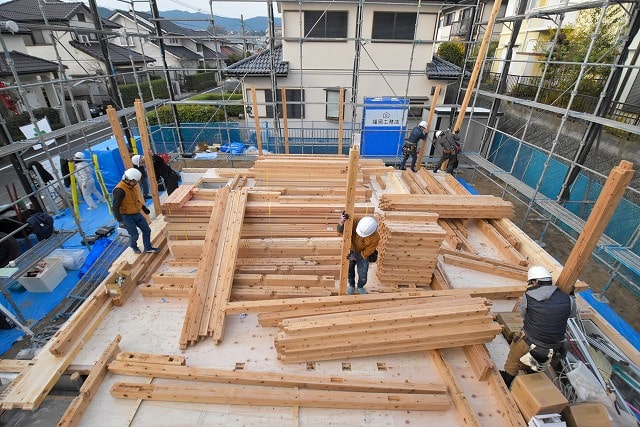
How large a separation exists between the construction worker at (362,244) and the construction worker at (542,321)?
238cm

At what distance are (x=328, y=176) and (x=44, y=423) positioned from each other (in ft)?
24.6

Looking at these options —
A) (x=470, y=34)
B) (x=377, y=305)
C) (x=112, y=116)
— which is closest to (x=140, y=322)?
(x=377, y=305)

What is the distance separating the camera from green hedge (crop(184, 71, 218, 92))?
36000 mm

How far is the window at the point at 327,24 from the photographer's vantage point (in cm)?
1415

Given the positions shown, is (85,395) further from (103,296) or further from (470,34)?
(470,34)

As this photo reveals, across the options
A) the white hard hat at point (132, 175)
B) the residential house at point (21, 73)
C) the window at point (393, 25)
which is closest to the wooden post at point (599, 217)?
the white hard hat at point (132, 175)

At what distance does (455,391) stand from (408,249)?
2403mm

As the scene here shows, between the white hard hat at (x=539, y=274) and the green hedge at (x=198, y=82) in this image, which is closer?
the white hard hat at (x=539, y=274)

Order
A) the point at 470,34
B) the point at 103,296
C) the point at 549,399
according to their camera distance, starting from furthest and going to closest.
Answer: the point at 470,34, the point at 103,296, the point at 549,399

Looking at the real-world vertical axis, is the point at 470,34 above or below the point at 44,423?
above

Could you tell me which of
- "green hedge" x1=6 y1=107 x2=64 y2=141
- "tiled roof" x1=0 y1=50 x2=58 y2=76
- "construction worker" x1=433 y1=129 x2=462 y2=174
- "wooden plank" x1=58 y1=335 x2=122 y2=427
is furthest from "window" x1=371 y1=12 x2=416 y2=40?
"green hedge" x1=6 y1=107 x2=64 y2=141

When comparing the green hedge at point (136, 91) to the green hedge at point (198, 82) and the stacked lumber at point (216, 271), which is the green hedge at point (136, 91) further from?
the stacked lumber at point (216, 271)

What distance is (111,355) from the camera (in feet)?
16.0

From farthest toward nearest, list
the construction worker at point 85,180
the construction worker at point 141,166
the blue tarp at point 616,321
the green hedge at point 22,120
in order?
the green hedge at point 22,120, the construction worker at point 85,180, the construction worker at point 141,166, the blue tarp at point 616,321
